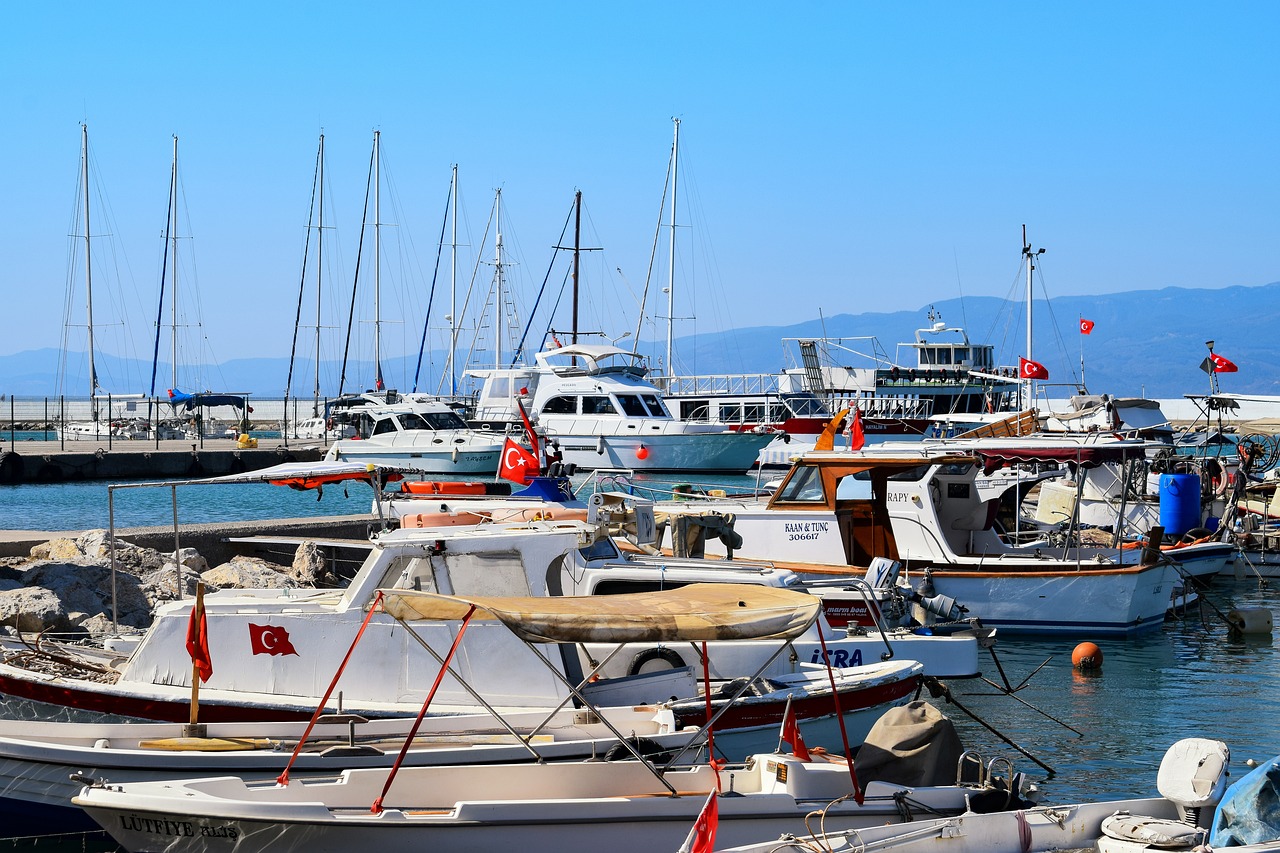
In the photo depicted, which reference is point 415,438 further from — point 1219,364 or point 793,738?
point 793,738

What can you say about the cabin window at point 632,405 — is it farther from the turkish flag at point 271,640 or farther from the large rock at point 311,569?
the turkish flag at point 271,640

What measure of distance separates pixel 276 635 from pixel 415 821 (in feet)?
9.38

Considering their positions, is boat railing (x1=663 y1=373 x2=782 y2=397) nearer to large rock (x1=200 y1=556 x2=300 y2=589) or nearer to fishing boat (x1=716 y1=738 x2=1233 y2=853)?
large rock (x1=200 y1=556 x2=300 y2=589)

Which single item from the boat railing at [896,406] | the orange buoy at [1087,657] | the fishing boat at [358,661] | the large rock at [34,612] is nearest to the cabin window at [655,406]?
the boat railing at [896,406]

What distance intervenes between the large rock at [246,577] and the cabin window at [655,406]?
87.5ft

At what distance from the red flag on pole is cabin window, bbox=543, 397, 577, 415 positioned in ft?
123

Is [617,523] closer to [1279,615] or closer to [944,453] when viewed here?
[944,453]

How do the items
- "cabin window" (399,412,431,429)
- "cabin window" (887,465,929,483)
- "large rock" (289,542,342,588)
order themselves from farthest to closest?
"cabin window" (399,412,431,429) → "large rock" (289,542,342,588) → "cabin window" (887,465,929,483)

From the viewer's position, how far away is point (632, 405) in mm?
44469

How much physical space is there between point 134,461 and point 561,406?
627 inches

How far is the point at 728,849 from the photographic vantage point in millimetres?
7387

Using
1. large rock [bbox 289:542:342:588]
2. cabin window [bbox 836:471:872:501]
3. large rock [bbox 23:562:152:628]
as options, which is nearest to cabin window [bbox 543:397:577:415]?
cabin window [bbox 836:471:872:501]

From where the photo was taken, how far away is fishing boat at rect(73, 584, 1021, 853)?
300 inches

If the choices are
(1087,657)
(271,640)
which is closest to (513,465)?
(1087,657)
